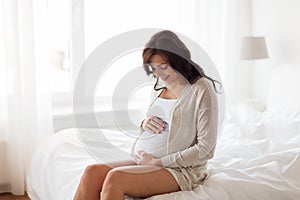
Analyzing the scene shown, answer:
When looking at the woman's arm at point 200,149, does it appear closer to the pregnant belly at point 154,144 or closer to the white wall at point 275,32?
the pregnant belly at point 154,144

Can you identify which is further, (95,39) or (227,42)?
(227,42)

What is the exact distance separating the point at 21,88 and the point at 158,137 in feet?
4.96

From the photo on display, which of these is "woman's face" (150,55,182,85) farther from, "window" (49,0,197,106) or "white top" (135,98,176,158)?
"window" (49,0,197,106)

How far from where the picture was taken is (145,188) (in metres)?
1.82

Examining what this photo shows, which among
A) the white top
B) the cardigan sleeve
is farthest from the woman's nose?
the cardigan sleeve

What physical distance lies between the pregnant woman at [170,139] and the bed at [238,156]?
78 mm

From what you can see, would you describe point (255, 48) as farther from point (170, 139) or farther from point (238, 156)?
point (170, 139)

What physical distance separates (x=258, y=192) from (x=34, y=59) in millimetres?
1893

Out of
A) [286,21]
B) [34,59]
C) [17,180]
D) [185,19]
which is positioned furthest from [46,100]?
[286,21]

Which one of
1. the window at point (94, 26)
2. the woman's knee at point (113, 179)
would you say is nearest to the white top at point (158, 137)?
the woman's knee at point (113, 179)

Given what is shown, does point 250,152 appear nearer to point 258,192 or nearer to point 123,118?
point 258,192

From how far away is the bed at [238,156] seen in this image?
1.93 meters

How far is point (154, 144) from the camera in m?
1.99

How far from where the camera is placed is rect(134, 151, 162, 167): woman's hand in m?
1.92
